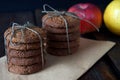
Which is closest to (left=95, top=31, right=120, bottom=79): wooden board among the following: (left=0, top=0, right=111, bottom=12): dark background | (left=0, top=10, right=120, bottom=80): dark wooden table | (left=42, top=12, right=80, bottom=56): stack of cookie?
(left=0, top=10, right=120, bottom=80): dark wooden table

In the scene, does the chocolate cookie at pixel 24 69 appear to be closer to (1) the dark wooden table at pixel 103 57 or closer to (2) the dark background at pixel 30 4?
(1) the dark wooden table at pixel 103 57

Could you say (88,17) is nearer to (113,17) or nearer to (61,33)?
(113,17)

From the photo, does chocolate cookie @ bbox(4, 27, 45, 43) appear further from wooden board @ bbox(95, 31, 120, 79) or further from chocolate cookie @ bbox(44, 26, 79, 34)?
wooden board @ bbox(95, 31, 120, 79)

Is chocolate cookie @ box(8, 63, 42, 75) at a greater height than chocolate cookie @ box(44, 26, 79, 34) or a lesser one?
lesser

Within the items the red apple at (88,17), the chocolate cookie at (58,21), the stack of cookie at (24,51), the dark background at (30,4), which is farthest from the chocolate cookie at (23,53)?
the dark background at (30,4)

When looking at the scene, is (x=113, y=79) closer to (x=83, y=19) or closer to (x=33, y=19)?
(x=83, y=19)

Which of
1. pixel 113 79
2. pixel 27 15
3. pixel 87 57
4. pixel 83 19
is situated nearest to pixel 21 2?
pixel 27 15
